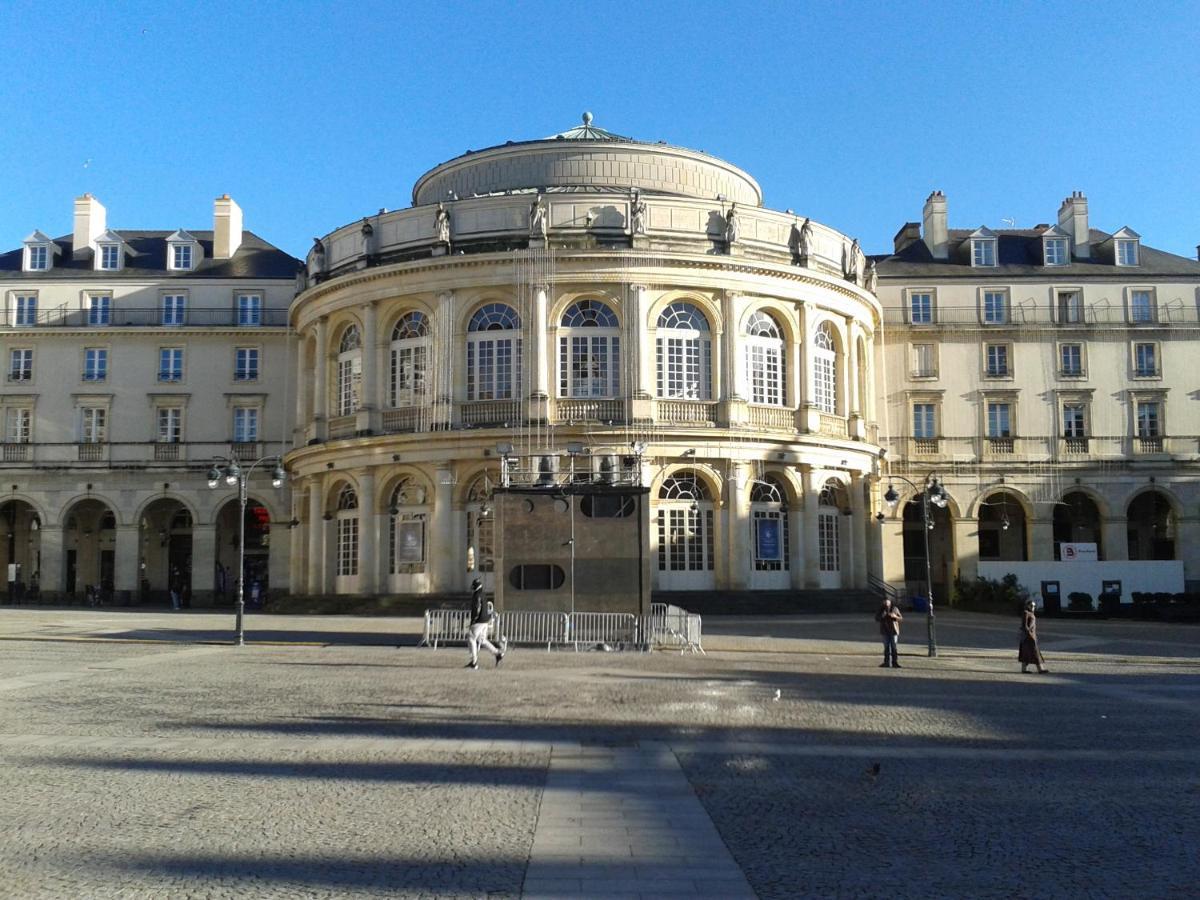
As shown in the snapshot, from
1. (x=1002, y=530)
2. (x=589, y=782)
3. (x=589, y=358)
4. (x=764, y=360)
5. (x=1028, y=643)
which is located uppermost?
(x=764, y=360)

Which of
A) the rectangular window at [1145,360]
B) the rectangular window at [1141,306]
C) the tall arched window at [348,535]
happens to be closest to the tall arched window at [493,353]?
the tall arched window at [348,535]

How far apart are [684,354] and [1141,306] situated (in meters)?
28.7

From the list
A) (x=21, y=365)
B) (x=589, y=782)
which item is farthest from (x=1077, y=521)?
(x=21, y=365)

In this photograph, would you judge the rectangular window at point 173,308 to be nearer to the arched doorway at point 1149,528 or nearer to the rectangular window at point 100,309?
the rectangular window at point 100,309

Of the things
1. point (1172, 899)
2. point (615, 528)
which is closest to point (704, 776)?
point (1172, 899)

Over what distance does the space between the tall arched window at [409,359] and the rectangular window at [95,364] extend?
2078 cm

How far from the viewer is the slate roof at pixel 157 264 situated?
60969 millimetres

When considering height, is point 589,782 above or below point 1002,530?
below

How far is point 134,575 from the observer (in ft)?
192

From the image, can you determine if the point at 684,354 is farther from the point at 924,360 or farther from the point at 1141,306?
the point at 1141,306

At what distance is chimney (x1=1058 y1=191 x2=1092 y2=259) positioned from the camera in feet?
203

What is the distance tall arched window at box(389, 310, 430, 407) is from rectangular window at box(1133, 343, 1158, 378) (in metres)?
36.9

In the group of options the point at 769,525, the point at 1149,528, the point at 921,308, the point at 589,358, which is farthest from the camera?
the point at 1149,528

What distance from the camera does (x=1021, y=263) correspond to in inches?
2422
